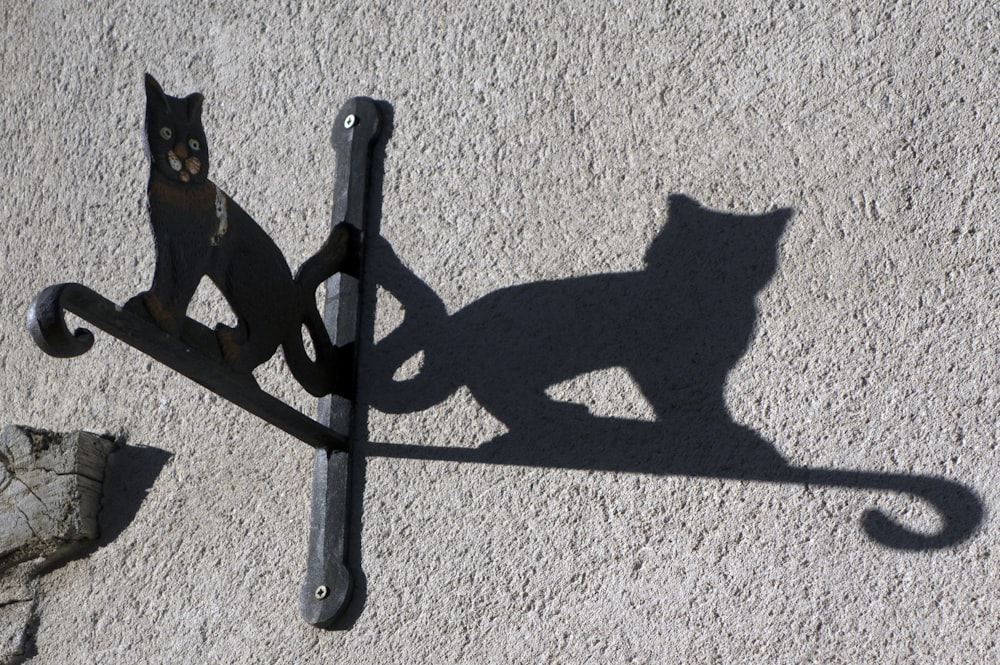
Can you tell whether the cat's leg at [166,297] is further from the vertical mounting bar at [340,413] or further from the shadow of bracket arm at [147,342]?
the vertical mounting bar at [340,413]

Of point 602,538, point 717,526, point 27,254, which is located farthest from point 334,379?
point 27,254

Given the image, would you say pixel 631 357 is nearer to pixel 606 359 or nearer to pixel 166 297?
pixel 606 359

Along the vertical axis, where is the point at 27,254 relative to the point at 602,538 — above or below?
above

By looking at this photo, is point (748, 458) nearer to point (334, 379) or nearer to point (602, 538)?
point (602, 538)

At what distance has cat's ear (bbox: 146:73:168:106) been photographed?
3.77 ft

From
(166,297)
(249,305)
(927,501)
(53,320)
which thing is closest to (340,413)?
(249,305)

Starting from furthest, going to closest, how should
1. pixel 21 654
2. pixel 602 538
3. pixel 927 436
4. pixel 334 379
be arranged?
pixel 21 654 < pixel 334 379 < pixel 602 538 < pixel 927 436

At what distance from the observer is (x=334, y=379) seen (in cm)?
141

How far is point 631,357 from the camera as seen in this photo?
4.15 ft

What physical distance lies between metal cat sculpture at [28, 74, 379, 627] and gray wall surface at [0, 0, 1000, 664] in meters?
0.03

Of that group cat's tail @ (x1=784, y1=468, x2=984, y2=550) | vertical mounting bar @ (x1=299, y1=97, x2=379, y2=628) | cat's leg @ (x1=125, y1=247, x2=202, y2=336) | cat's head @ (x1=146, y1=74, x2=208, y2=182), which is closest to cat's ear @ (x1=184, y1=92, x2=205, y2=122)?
cat's head @ (x1=146, y1=74, x2=208, y2=182)

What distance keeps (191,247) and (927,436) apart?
746mm

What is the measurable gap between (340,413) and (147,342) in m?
0.33

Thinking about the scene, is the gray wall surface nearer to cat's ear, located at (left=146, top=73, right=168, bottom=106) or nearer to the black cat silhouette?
the black cat silhouette
